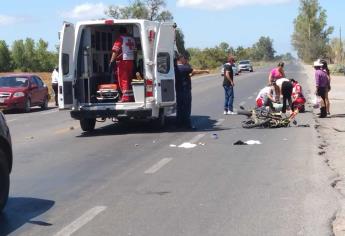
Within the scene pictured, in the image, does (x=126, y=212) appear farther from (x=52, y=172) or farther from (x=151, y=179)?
(x=52, y=172)

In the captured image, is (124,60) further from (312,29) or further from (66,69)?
(312,29)

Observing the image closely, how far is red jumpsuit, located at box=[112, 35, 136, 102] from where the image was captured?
1536 cm

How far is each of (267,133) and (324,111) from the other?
A: 4.22 metres

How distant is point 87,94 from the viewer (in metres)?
15.4

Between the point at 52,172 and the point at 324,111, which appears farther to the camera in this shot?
the point at 324,111

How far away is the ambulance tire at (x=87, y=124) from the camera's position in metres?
15.7

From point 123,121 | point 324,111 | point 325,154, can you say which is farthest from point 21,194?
point 324,111

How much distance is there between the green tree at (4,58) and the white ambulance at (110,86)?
81.3 m

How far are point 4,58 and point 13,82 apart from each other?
72.3 metres

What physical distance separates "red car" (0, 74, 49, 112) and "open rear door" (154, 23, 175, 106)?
11.2m

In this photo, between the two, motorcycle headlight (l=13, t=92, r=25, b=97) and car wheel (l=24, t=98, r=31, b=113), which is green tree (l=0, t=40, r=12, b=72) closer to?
car wheel (l=24, t=98, r=31, b=113)

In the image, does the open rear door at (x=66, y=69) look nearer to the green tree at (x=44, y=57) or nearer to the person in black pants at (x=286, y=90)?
the person in black pants at (x=286, y=90)

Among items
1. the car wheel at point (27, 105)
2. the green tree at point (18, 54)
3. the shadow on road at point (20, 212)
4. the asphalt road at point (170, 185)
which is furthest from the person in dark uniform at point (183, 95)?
the green tree at point (18, 54)

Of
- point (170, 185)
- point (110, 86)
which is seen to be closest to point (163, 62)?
point (110, 86)
